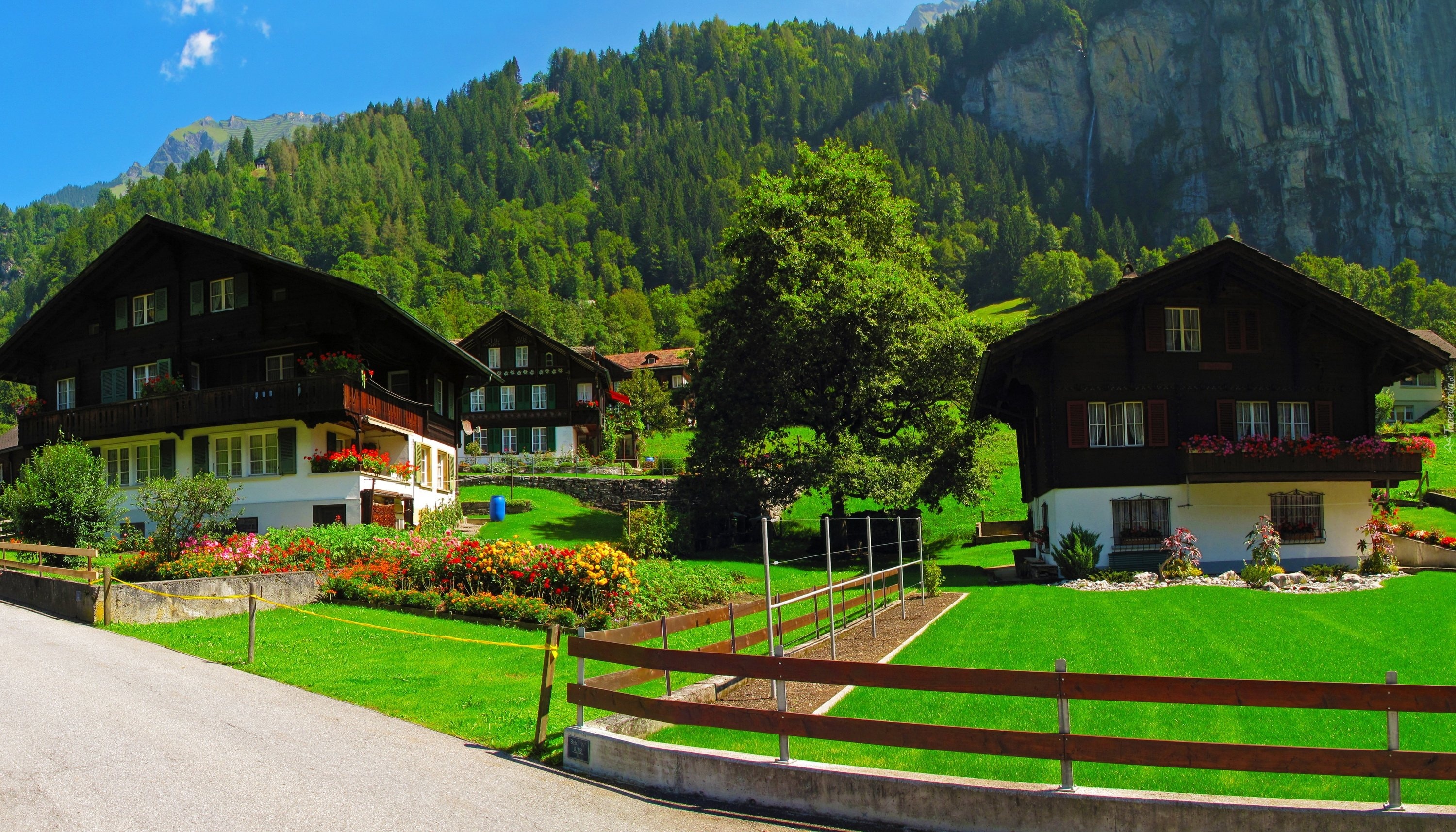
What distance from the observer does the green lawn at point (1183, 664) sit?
10.0 metres

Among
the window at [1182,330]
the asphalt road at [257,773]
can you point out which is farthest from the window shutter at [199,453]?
the window at [1182,330]

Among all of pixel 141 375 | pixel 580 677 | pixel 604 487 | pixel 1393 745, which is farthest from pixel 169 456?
pixel 1393 745

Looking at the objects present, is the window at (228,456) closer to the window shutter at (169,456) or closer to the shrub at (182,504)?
the window shutter at (169,456)

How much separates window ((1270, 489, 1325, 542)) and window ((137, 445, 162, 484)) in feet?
120

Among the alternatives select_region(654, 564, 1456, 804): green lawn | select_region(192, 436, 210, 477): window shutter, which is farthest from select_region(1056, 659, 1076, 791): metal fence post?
select_region(192, 436, 210, 477): window shutter

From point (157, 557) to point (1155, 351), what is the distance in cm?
2777

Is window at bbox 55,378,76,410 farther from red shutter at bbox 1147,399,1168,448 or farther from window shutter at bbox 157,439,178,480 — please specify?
→ red shutter at bbox 1147,399,1168,448

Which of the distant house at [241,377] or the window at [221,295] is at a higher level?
the window at [221,295]

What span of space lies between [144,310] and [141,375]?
247 centimetres

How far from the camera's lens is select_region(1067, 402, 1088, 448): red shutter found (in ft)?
111

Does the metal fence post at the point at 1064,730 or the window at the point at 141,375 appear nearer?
the metal fence post at the point at 1064,730

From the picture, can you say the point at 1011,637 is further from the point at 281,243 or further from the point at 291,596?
the point at 281,243

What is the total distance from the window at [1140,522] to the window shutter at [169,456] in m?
31.1

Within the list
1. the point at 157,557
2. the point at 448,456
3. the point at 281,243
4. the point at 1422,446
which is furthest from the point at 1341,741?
the point at 281,243
